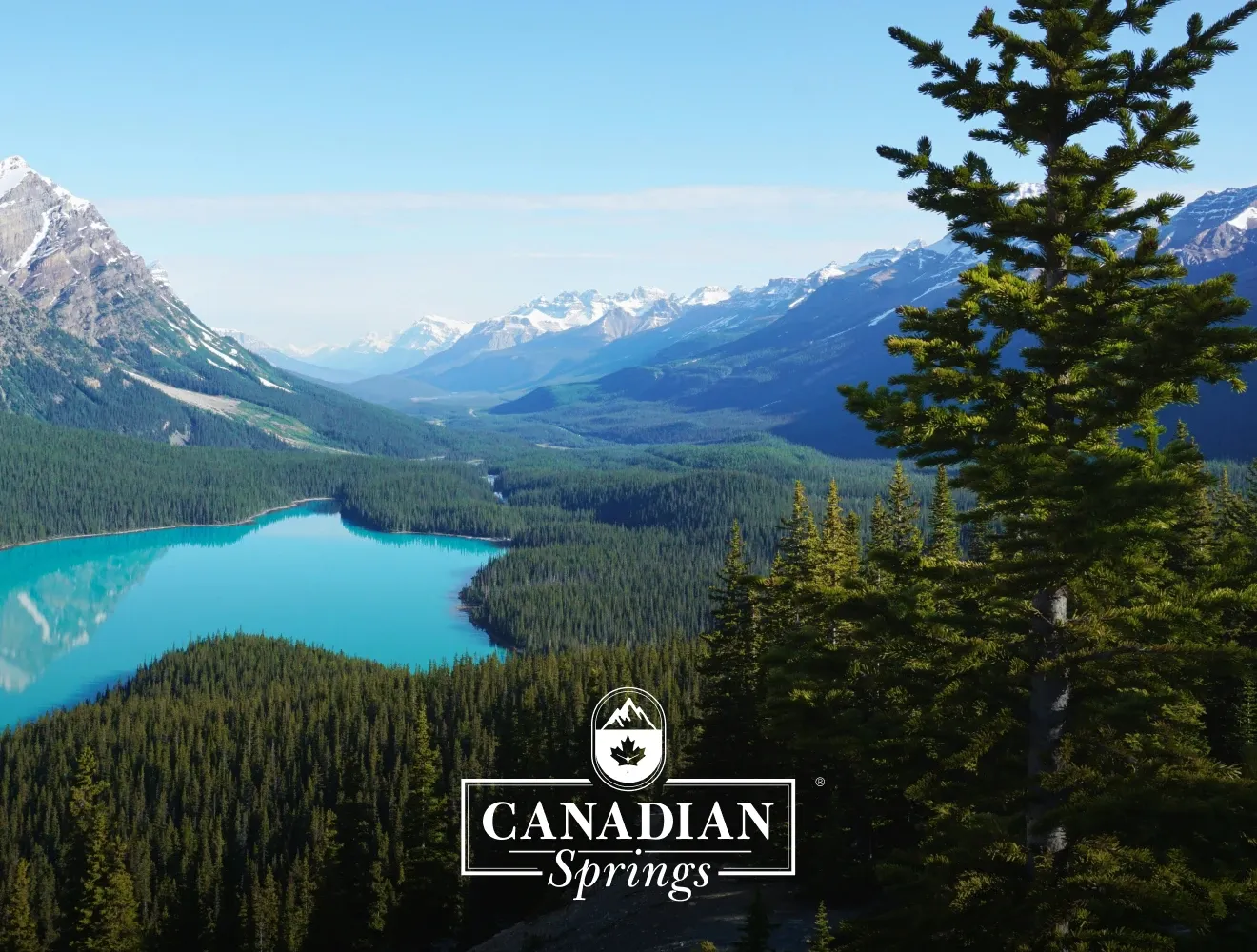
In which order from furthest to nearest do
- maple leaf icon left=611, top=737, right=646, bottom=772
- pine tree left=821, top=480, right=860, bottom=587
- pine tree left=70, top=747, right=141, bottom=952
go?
pine tree left=70, top=747, right=141, bottom=952 → pine tree left=821, top=480, right=860, bottom=587 → maple leaf icon left=611, top=737, right=646, bottom=772

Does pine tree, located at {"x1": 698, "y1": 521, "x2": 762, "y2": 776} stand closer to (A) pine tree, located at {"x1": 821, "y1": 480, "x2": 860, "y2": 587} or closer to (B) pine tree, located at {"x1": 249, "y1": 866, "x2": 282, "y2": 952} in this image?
(A) pine tree, located at {"x1": 821, "y1": 480, "x2": 860, "y2": 587}

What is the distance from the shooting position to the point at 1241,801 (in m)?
12.4

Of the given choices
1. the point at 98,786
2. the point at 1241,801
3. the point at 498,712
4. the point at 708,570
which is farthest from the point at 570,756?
the point at 708,570

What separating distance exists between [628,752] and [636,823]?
1319 cm

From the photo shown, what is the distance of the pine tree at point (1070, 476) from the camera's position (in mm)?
13219

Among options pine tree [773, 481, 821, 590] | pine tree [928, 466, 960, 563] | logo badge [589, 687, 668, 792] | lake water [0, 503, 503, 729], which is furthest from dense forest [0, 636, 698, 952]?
lake water [0, 503, 503, 729]

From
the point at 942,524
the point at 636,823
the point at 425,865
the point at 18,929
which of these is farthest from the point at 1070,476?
the point at 18,929

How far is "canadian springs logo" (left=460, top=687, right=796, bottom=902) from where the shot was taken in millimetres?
26422

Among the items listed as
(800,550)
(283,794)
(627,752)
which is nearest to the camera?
(627,752)

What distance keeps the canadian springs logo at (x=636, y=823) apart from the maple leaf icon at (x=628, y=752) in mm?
36

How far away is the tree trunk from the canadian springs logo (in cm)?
961

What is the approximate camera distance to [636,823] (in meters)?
40.0

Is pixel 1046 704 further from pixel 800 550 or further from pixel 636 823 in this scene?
pixel 800 550

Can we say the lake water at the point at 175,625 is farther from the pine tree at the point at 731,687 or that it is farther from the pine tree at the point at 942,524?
the pine tree at the point at 731,687
